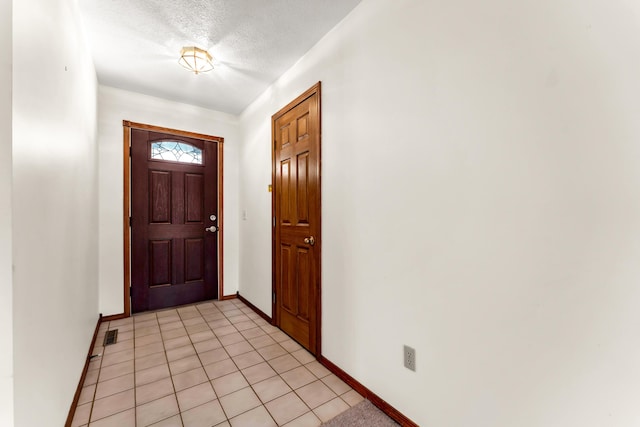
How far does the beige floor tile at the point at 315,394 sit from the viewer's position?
168 centimetres

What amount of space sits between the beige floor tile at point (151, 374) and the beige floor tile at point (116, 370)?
0.11 metres

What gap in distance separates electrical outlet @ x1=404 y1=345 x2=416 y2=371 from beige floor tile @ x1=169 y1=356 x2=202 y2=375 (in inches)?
61.9

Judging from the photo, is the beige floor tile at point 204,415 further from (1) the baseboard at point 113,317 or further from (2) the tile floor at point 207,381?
(1) the baseboard at point 113,317

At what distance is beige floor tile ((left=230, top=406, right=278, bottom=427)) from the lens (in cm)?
151

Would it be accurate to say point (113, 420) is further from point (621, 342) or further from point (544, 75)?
point (544, 75)

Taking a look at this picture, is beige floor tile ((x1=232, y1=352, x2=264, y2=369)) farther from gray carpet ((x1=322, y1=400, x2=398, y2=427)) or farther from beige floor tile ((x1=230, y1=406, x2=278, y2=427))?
gray carpet ((x1=322, y1=400, x2=398, y2=427))

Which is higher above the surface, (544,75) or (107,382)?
(544,75)

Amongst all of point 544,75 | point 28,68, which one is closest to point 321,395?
point 544,75

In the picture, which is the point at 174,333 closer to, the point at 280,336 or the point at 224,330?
the point at 224,330

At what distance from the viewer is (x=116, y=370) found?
2029 mm

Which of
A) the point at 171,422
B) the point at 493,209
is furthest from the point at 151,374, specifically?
the point at 493,209

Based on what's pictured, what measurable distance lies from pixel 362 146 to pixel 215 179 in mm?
2529

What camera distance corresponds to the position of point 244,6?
181cm

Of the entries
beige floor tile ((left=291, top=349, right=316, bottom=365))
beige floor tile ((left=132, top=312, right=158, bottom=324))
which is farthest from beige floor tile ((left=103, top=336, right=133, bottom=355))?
beige floor tile ((left=291, top=349, right=316, bottom=365))
